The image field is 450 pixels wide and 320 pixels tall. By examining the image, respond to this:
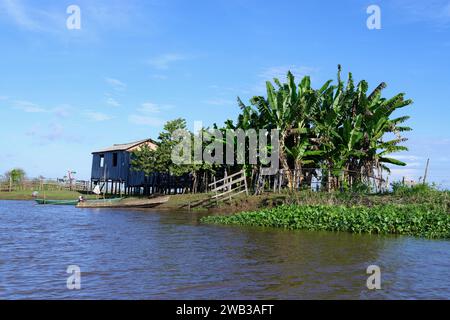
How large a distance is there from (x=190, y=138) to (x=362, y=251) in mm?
20647

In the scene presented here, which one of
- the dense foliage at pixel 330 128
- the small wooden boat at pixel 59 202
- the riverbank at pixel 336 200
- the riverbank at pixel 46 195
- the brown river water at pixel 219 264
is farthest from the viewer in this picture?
the riverbank at pixel 46 195

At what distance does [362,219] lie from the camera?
16.6 metres

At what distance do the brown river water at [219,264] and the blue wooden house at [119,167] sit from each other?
23.7 metres

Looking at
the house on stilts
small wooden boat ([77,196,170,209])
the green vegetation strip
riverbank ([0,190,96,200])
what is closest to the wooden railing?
small wooden boat ([77,196,170,209])

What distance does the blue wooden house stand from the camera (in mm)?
40625

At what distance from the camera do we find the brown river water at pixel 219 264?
323 inches

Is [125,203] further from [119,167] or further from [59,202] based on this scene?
[119,167]

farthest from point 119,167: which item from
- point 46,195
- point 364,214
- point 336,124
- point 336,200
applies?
point 364,214

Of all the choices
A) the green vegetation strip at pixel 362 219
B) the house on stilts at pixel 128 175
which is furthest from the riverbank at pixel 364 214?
the house on stilts at pixel 128 175

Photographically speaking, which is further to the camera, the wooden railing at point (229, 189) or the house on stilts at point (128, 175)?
the house on stilts at point (128, 175)

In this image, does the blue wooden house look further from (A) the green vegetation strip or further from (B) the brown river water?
(B) the brown river water

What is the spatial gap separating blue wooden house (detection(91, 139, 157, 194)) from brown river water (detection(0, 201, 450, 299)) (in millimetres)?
23651

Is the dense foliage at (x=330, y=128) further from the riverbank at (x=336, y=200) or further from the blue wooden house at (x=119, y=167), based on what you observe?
the blue wooden house at (x=119, y=167)
